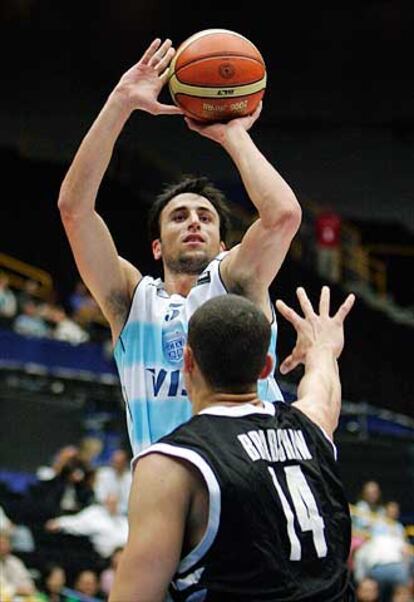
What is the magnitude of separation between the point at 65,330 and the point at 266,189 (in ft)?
44.7

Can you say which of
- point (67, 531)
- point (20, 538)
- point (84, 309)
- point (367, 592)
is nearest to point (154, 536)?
point (367, 592)

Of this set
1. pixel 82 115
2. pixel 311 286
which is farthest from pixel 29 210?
pixel 311 286

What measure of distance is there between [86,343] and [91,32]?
9597 millimetres

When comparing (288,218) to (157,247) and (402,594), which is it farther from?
(402,594)

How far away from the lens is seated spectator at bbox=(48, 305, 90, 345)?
17750 millimetres

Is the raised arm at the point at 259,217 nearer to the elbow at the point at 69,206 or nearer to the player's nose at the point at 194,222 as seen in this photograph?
the player's nose at the point at 194,222

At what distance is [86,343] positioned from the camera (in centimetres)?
1767

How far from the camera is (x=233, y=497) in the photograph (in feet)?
10.6

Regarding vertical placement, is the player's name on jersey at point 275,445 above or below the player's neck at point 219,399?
below

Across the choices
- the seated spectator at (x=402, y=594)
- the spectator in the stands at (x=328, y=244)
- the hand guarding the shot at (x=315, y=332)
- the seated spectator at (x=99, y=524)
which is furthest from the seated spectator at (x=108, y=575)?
the spectator in the stands at (x=328, y=244)

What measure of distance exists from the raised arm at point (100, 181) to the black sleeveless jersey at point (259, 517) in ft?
5.39

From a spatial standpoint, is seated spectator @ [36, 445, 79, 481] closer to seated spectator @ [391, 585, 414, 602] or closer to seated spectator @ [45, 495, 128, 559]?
seated spectator @ [45, 495, 128, 559]

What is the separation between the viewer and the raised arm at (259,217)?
4507mm

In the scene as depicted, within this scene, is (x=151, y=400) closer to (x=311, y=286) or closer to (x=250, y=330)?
(x=250, y=330)
